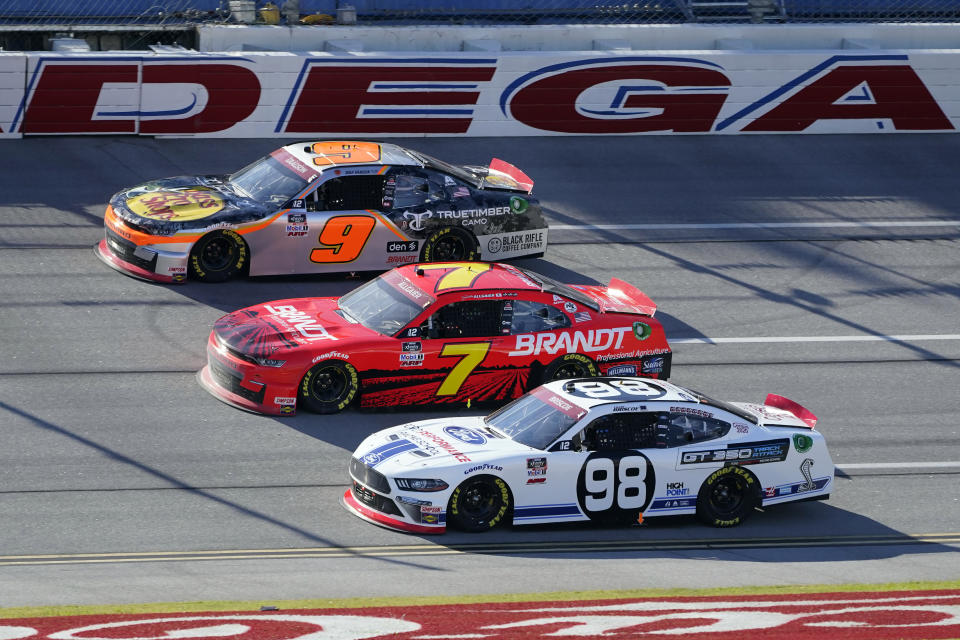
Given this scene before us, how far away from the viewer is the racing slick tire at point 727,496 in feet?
39.0

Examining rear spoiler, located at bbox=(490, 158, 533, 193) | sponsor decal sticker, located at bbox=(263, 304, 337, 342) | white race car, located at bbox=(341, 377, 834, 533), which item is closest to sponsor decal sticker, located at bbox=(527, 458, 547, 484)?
white race car, located at bbox=(341, 377, 834, 533)

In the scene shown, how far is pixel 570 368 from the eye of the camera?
555 inches

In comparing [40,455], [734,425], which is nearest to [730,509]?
[734,425]

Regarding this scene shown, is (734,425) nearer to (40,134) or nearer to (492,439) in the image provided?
(492,439)

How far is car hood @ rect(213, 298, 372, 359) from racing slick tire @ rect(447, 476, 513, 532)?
2560mm

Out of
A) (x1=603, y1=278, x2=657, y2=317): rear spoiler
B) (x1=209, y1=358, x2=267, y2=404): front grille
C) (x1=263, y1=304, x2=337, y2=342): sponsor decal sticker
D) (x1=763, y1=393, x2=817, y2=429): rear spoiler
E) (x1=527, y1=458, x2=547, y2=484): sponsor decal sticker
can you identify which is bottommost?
(x1=527, y1=458, x2=547, y2=484): sponsor decal sticker

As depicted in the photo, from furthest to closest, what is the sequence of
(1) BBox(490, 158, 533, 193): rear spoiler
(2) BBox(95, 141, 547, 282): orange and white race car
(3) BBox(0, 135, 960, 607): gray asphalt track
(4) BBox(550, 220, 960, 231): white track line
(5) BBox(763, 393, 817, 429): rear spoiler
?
(4) BBox(550, 220, 960, 231): white track line, (1) BBox(490, 158, 533, 193): rear spoiler, (2) BBox(95, 141, 547, 282): orange and white race car, (5) BBox(763, 393, 817, 429): rear spoiler, (3) BBox(0, 135, 960, 607): gray asphalt track

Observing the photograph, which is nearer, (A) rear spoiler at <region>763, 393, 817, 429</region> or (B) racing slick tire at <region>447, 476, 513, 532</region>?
(B) racing slick tire at <region>447, 476, 513, 532</region>

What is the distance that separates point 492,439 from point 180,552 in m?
2.67

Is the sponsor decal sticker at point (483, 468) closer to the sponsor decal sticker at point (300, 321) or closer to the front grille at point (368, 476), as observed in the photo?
the front grille at point (368, 476)

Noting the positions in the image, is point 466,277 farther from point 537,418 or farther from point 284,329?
point 537,418

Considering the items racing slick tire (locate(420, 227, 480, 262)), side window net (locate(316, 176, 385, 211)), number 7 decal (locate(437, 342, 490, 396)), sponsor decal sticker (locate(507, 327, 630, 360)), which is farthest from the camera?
racing slick tire (locate(420, 227, 480, 262))

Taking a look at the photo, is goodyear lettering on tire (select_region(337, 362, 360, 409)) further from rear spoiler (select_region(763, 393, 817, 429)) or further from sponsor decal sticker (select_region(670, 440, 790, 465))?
rear spoiler (select_region(763, 393, 817, 429))

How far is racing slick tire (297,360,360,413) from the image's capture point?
13.2m
